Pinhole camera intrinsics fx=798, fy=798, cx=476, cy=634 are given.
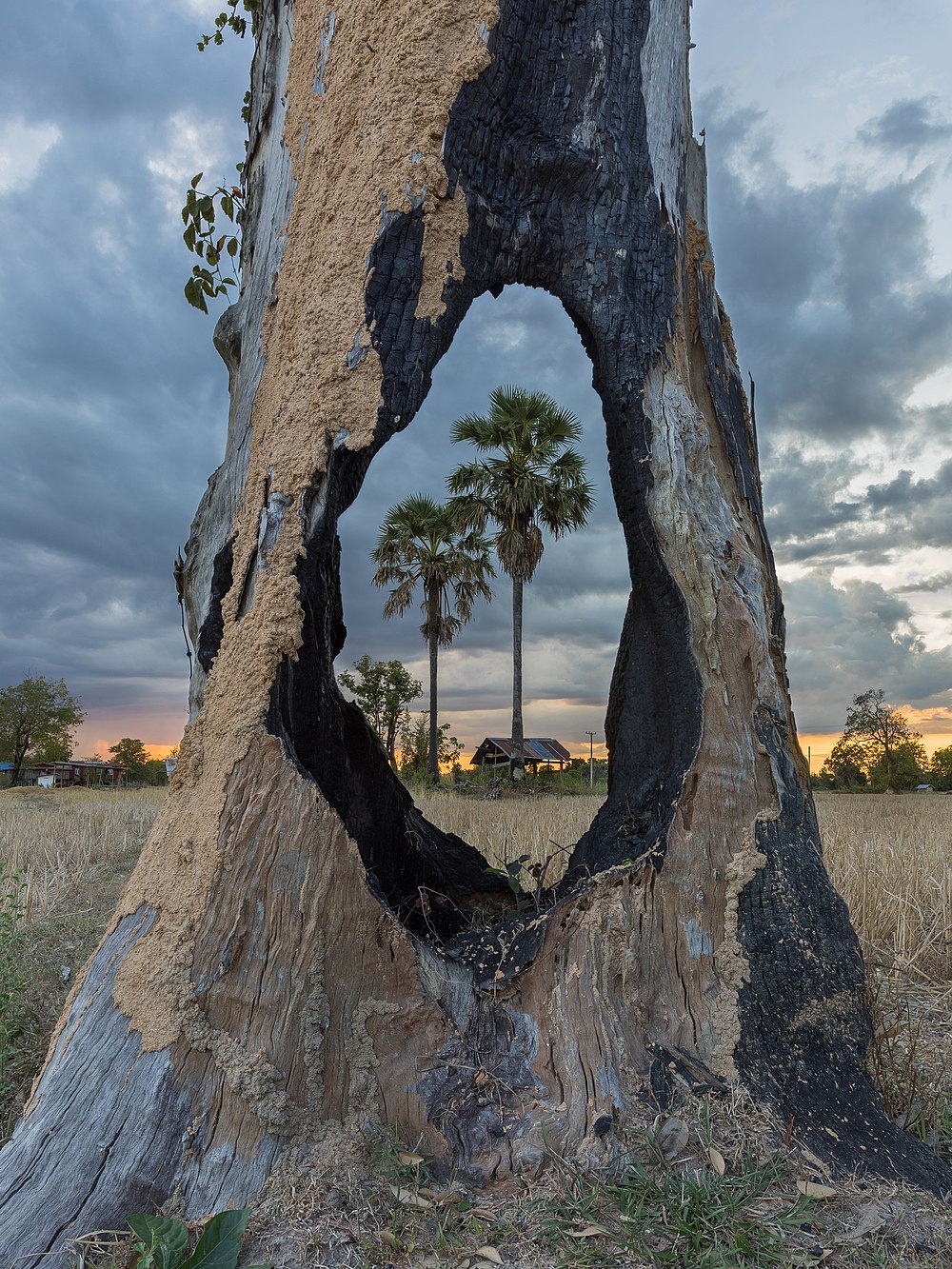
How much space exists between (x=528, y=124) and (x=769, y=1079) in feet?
11.7

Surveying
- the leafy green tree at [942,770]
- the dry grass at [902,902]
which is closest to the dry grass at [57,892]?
the dry grass at [902,902]

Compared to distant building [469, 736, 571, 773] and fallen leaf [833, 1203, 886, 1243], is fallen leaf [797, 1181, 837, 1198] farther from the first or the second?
distant building [469, 736, 571, 773]

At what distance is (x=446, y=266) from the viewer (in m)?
2.87

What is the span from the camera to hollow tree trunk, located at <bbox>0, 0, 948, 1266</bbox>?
248 centimetres

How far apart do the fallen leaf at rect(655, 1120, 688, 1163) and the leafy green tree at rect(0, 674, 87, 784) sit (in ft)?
180

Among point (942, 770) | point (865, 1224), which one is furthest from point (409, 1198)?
point (942, 770)

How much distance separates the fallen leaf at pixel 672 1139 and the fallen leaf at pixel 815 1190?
350 mm

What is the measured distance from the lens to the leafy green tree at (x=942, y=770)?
52.2m

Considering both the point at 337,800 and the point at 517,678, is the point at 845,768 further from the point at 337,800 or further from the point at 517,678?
the point at 337,800

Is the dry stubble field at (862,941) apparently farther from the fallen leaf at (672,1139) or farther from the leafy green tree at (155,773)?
the leafy green tree at (155,773)

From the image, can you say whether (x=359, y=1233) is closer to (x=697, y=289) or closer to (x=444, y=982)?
(x=444, y=982)

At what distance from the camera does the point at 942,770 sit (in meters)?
53.5

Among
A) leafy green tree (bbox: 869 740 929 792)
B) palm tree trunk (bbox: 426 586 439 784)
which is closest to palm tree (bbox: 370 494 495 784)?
palm tree trunk (bbox: 426 586 439 784)

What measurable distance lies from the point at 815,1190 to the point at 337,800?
7.11 feet
